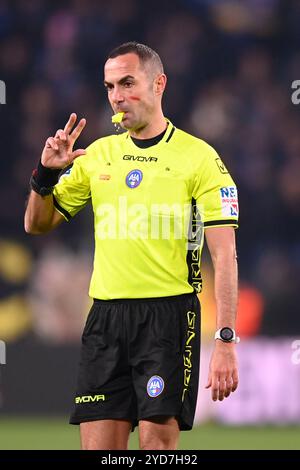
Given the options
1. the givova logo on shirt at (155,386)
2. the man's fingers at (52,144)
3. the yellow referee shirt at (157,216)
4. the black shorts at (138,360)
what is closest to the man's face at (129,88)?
the yellow referee shirt at (157,216)

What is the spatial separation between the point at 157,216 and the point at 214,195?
29cm

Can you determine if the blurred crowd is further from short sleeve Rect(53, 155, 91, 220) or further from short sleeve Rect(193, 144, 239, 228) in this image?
short sleeve Rect(193, 144, 239, 228)

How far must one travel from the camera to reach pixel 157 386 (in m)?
5.56

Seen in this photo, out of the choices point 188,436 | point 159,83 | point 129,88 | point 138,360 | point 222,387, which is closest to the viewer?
point 222,387

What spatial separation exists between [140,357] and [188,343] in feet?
0.81

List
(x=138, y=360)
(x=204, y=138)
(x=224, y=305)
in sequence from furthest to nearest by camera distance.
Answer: (x=204, y=138) → (x=138, y=360) → (x=224, y=305)

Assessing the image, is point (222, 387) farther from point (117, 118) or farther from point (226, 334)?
point (117, 118)

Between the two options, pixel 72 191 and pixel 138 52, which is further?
pixel 72 191

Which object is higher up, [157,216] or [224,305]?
[157,216]

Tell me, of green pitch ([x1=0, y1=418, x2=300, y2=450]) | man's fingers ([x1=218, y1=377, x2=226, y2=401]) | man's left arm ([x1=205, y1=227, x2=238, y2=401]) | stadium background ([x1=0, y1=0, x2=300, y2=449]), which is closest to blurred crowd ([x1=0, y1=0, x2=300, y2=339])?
stadium background ([x1=0, y1=0, x2=300, y2=449])

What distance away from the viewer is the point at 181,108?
13.3 m

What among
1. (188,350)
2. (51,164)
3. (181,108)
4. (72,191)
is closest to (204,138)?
(181,108)

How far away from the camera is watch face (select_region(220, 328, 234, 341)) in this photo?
5.52m
